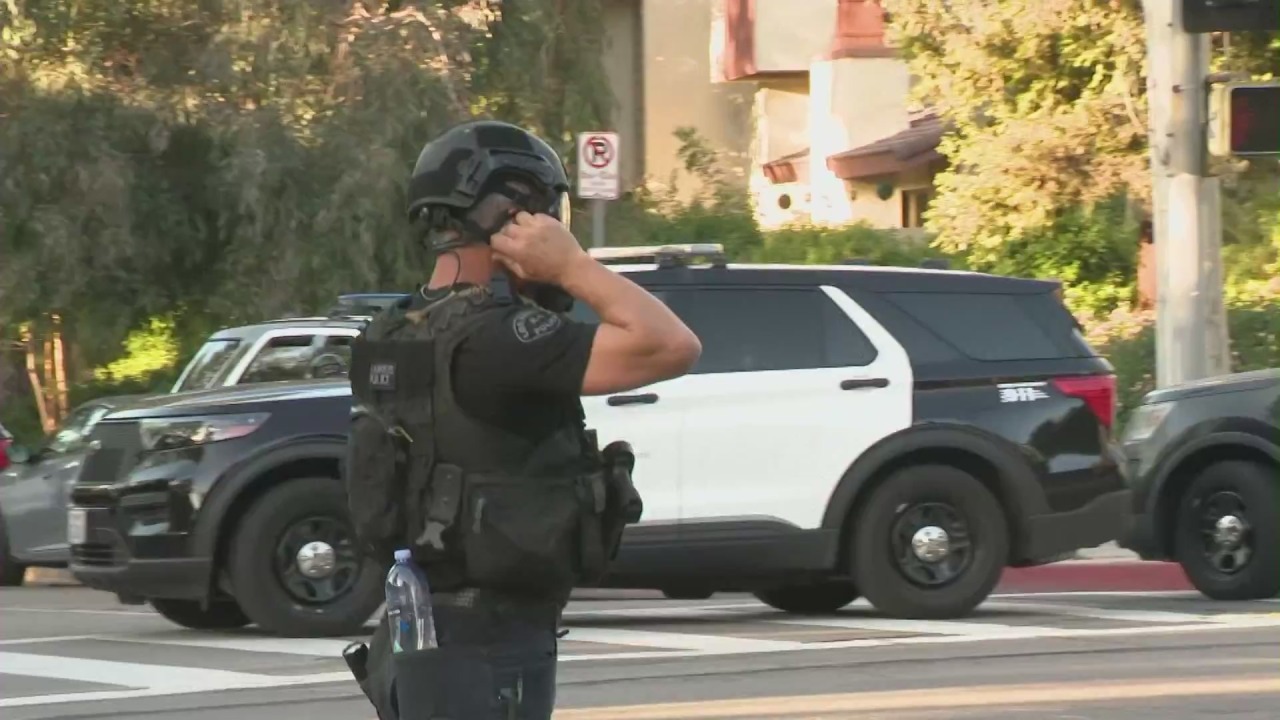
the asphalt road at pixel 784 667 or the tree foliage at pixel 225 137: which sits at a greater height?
the tree foliage at pixel 225 137

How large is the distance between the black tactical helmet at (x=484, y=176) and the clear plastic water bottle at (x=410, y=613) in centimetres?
62

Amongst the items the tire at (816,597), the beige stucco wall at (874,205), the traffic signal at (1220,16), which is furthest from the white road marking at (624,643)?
the beige stucco wall at (874,205)

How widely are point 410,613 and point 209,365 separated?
419 inches

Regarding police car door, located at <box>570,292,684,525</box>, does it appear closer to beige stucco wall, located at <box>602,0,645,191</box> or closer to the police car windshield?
the police car windshield

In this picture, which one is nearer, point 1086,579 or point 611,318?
point 611,318

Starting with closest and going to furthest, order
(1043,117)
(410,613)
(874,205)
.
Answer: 1. (410,613)
2. (1043,117)
3. (874,205)

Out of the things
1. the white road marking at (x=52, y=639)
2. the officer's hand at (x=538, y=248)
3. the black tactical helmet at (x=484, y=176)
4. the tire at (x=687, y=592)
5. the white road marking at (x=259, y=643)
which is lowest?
the white road marking at (x=52, y=639)

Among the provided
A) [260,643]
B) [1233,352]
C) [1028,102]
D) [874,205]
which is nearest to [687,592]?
[260,643]

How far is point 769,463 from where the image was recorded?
10.9 m

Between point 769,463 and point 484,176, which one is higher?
point 484,176

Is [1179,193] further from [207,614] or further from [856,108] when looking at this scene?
[856,108]

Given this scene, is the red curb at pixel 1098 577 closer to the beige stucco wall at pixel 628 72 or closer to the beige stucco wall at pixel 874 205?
the beige stucco wall at pixel 874 205

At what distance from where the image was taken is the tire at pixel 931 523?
10984 millimetres

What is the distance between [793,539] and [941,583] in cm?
80
